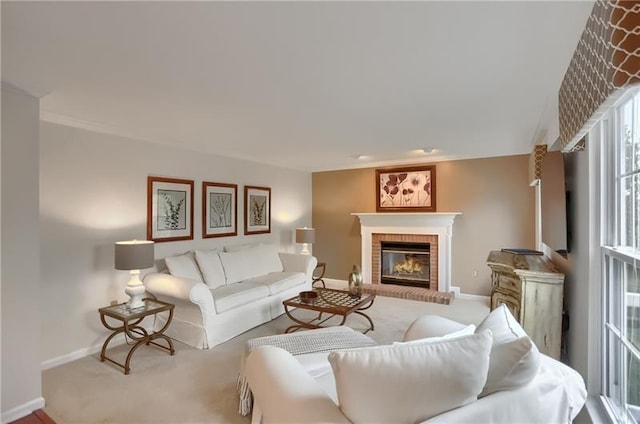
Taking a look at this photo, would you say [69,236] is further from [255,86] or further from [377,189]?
[377,189]

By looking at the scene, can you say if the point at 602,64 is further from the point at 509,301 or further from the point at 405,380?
the point at 509,301

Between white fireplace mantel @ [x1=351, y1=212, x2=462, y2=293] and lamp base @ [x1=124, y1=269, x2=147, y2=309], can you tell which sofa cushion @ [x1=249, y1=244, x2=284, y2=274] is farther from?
white fireplace mantel @ [x1=351, y1=212, x2=462, y2=293]

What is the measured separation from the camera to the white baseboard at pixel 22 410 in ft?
6.71

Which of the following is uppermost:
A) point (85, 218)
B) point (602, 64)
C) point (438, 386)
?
point (602, 64)

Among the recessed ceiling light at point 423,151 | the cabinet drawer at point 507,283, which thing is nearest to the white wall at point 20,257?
the cabinet drawer at point 507,283

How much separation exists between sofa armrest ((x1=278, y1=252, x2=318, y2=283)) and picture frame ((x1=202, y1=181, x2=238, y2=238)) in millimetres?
927

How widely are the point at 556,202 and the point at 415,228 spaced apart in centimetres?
304

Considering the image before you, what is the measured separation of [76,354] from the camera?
9.81 ft

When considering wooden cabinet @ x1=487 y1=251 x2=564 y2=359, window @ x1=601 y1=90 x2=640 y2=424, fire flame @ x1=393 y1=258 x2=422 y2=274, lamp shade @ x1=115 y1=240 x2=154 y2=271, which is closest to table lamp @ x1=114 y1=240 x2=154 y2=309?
lamp shade @ x1=115 y1=240 x2=154 y2=271

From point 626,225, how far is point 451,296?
3.39 meters

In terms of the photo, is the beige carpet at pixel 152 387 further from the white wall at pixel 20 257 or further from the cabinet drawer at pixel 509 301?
the cabinet drawer at pixel 509 301

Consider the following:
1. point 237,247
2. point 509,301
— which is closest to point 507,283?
point 509,301

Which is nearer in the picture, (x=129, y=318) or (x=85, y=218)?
(x=129, y=318)

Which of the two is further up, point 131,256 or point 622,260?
point 622,260
